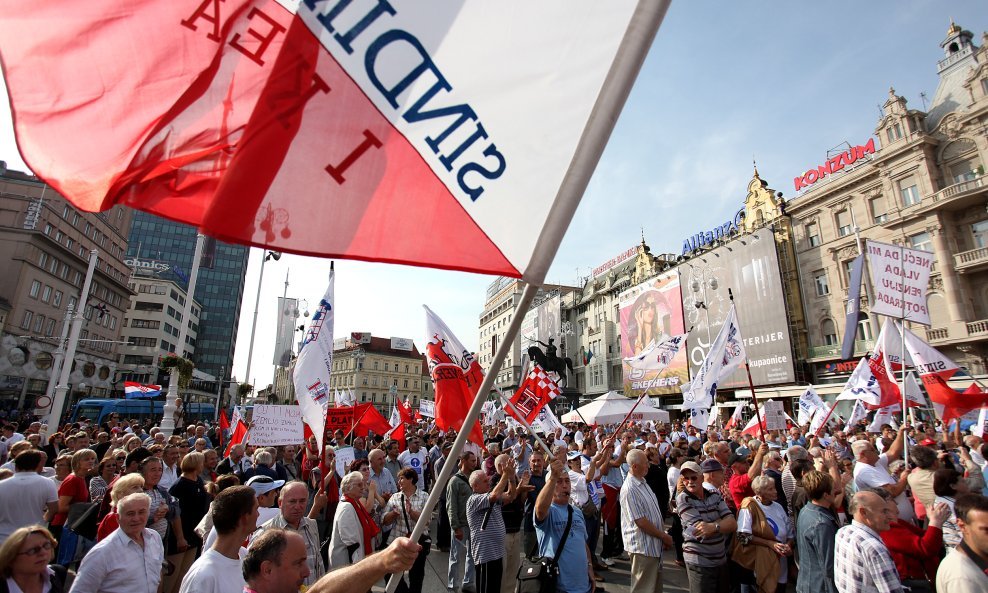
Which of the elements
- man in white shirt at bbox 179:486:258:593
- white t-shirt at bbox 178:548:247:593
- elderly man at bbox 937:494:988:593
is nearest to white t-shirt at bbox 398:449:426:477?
man in white shirt at bbox 179:486:258:593

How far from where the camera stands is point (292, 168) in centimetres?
221

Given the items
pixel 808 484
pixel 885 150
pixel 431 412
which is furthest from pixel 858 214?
pixel 808 484

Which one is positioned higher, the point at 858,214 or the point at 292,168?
the point at 858,214

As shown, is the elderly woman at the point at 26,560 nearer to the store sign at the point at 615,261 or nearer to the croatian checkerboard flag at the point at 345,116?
the croatian checkerboard flag at the point at 345,116

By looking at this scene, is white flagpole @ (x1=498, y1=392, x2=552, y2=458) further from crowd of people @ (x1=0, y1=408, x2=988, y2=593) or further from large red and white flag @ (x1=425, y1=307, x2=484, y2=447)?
large red and white flag @ (x1=425, y1=307, x2=484, y2=447)

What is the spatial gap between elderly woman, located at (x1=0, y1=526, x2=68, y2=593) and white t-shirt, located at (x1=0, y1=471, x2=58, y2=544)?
3091mm

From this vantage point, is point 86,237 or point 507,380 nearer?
point 86,237

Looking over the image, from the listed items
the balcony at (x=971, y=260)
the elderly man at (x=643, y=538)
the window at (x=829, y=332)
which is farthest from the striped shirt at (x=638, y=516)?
the window at (x=829, y=332)

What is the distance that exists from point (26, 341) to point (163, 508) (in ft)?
174

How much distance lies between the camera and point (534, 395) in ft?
42.0

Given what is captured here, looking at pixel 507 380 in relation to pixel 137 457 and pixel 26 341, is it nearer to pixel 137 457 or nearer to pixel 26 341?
pixel 26 341

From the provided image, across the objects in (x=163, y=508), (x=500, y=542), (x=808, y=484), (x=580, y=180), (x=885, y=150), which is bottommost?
(x=500, y=542)

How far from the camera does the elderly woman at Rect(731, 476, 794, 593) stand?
202 inches

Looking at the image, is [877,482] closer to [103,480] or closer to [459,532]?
[459,532]
